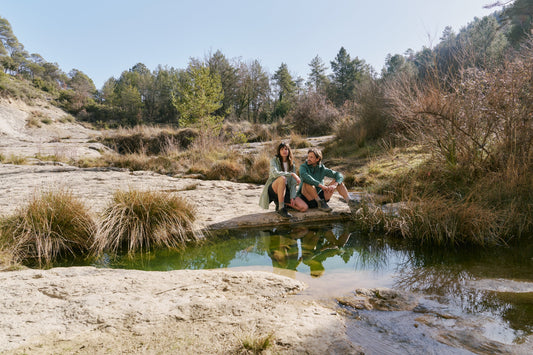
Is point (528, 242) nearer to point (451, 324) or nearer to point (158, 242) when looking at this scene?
point (451, 324)

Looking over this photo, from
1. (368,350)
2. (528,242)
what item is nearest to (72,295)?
(368,350)

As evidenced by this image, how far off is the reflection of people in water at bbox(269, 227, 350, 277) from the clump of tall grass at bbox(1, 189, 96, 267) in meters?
2.31

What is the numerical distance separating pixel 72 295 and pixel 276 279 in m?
1.68

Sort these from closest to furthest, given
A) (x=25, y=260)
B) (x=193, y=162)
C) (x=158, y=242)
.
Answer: (x=25, y=260) → (x=158, y=242) → (x=193, y=162)

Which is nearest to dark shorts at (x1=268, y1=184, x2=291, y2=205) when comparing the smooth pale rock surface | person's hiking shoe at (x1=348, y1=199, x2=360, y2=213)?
person's hiking shoe at (x1=348, y1=199, x2=360, y2=213)

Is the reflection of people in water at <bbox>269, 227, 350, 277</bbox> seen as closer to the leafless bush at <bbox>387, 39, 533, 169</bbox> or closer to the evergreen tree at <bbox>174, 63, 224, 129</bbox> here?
the leafless bush at <bbox>387, 39, 533, 169</bbox>

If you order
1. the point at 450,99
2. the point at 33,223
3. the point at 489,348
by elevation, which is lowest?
the point at 489,348

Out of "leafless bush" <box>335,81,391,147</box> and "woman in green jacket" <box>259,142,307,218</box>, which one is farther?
"leafless bush" <box>335,81,391,147</box>

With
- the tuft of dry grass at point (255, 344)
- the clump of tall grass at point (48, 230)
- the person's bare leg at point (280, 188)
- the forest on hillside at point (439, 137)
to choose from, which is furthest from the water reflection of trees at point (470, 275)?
the clump of tall grass at point (48, 230)

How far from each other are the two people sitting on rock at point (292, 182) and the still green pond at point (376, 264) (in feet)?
1.61

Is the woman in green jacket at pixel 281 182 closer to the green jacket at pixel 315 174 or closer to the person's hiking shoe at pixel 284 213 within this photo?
the person's hiking shoe at pixel 284 213

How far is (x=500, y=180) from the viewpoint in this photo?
15.1ft

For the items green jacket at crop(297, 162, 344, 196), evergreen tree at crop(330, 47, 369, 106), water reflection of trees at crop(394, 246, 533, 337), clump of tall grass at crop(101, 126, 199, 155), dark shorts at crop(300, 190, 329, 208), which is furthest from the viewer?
evergreen tree at crop(330, 47, 369, 106)

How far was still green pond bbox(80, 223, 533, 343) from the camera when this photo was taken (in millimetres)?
2576
